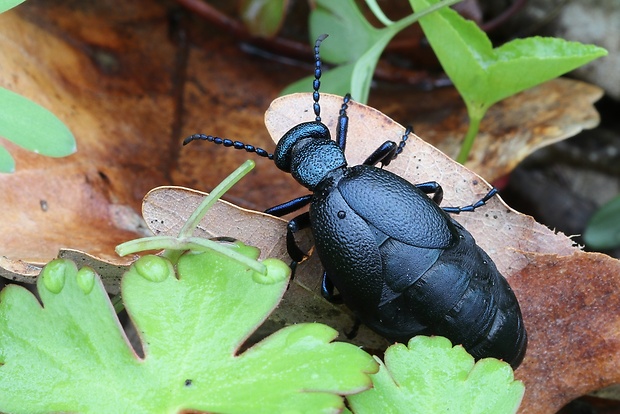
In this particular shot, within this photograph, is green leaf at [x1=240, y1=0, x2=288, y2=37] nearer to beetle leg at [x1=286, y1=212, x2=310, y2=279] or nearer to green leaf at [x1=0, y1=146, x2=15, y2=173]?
beetle leg at [x1=286, y1=212, x2=310, y2=279]

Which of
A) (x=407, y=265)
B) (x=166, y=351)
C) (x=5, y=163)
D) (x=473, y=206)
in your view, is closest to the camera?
(x=166, y=351)

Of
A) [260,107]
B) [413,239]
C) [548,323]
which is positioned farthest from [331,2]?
[548,323]

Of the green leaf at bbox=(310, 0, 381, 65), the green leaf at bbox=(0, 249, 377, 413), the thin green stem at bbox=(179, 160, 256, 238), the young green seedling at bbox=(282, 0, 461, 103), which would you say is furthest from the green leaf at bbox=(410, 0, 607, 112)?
the green leaf at bbox=(0, 249, 377, 413)

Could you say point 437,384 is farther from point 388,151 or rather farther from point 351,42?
point 351,42

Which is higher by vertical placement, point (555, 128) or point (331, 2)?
point (331, 2)

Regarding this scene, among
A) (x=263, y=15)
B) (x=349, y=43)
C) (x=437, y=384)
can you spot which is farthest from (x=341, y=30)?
(x=437, y=384)

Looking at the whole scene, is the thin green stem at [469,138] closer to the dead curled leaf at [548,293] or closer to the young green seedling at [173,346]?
the dead curled leaf at [548,293]

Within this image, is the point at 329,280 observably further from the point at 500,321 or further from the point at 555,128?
the point at 555,128
